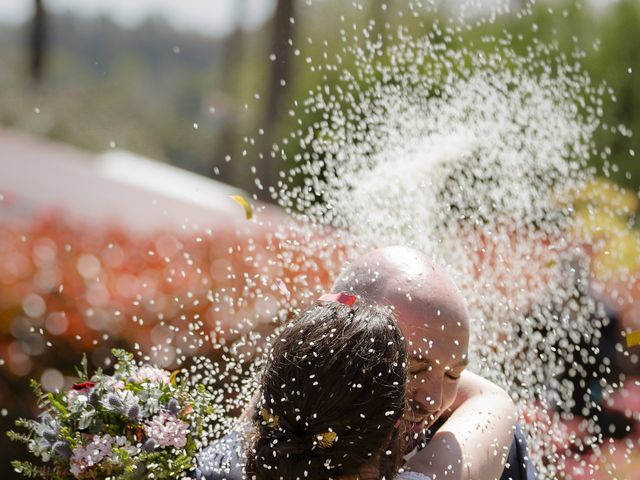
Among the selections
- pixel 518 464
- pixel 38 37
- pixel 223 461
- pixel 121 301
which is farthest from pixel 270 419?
pixel 38 37

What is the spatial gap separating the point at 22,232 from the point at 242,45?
98.3 feet

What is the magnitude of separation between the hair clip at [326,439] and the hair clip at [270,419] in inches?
4.2

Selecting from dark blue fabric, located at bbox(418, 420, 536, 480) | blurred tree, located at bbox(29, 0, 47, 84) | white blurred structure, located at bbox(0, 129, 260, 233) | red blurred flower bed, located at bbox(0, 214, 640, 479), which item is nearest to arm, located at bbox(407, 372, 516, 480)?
dark blue fabric, located at bbox(418, 420, 536, 480)

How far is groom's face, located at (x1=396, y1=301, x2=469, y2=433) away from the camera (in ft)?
7.44

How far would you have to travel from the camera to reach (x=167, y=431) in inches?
92.3

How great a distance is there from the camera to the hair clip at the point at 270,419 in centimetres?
198

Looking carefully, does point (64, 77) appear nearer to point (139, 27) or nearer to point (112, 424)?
point (139, 27)

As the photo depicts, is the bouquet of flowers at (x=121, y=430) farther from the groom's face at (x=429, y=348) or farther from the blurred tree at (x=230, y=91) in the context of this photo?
the blurred tree at (x=230, y=91)

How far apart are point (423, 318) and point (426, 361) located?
11 centimetres

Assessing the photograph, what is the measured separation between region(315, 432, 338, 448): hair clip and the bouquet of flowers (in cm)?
58

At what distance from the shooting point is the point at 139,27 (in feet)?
156

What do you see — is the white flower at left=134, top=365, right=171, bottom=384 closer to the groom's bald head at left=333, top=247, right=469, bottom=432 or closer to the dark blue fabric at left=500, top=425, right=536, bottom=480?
the groom's bald head at left=333, top=247, right=469, bottom=432

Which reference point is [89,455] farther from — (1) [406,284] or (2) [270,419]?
(1) [406,284]

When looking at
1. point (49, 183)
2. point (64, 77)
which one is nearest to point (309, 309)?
point (49, 183)
